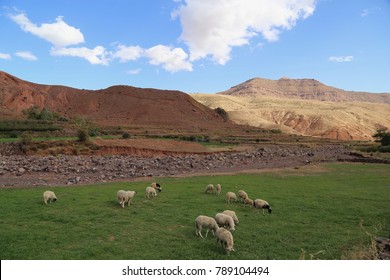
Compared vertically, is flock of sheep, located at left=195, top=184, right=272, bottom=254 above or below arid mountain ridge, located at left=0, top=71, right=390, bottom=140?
below

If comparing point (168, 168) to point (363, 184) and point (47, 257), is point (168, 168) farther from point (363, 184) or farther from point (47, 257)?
point (47, 257)

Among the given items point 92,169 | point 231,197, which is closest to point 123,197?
point 231,197

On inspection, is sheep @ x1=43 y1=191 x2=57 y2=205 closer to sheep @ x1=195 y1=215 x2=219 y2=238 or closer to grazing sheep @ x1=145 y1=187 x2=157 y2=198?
grazing sheep @ x1=145 y1=187 x2=157 y2=198

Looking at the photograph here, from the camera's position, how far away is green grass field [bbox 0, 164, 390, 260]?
34.3 ft

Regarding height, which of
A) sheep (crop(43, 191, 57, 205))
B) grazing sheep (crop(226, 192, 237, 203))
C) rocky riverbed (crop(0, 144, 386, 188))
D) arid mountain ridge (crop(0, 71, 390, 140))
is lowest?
rocky riverbed (crop(0, 144, 386, 188))

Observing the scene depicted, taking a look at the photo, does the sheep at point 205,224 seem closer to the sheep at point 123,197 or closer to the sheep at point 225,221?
the sheep at point 225,221

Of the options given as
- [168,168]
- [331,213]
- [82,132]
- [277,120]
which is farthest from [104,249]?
[277,120]

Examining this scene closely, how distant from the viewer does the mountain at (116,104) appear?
4390 inches

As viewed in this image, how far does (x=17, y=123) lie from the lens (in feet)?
243

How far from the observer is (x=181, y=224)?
44.6ft

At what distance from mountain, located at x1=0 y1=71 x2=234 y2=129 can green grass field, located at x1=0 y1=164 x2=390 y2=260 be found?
84.1 meters

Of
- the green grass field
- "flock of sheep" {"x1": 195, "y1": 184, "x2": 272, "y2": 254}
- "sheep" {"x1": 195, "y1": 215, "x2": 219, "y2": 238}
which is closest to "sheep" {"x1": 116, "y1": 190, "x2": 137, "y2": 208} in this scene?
the green grass field

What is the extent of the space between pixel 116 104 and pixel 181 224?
118480mm

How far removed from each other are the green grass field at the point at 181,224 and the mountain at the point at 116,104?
84070mm
